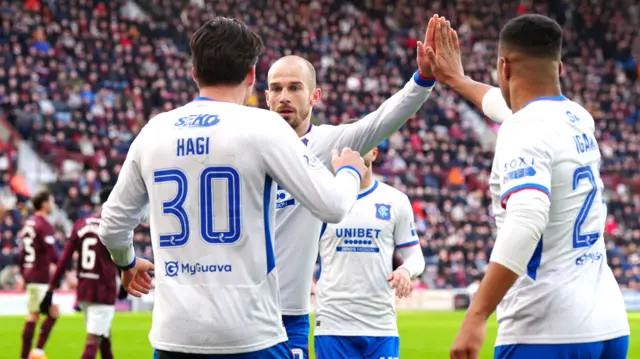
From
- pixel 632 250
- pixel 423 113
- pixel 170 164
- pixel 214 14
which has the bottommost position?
pixel 632 250

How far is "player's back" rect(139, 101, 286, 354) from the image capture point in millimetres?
4238

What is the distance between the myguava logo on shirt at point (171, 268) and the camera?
14.2 ft

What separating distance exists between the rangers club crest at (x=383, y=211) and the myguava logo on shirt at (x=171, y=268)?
185 inches

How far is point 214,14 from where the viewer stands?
36.1m

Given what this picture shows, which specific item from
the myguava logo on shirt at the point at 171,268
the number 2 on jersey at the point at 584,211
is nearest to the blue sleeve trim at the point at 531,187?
the number 2 on jersey at the point at 584,211

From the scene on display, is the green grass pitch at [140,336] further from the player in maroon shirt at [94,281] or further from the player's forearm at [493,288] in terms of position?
the player's forearm at [493,288]

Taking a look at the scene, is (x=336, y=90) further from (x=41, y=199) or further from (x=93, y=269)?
(x=93, y=269)

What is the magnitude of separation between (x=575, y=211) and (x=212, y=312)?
4.99 feet

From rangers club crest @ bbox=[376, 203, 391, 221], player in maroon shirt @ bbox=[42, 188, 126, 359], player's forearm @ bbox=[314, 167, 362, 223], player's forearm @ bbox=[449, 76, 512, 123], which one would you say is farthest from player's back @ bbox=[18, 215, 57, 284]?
player's forearm @ bbox=[314, 167, 362, 223]

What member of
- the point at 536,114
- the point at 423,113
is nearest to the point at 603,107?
the point at 423,113

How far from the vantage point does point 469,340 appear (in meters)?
3.73

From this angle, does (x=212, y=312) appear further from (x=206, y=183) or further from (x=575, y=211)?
(x=575, y=211)

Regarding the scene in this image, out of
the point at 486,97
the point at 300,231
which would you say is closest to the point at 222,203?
the point at 486,97

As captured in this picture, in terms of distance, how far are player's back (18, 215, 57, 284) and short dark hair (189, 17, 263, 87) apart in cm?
1089
